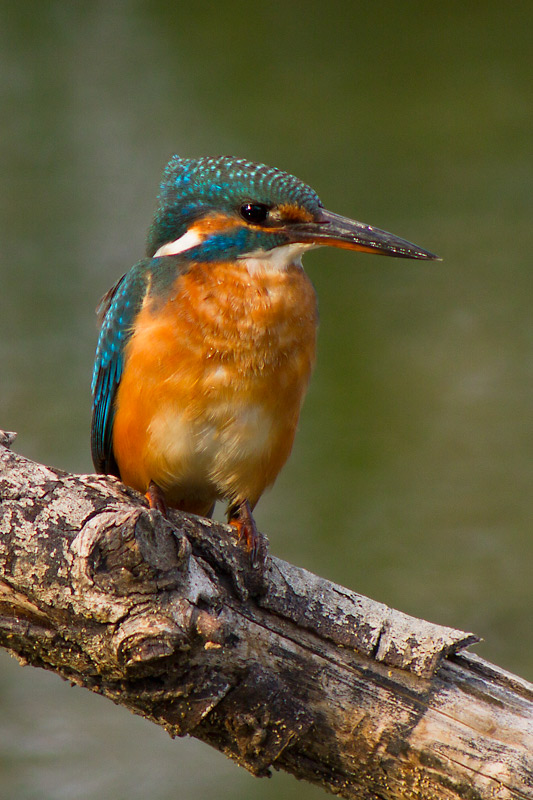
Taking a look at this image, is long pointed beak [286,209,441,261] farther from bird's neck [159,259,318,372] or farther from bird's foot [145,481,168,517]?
bird's foot [145,481,168,517]

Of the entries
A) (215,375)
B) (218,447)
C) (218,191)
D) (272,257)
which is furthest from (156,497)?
(218,191)

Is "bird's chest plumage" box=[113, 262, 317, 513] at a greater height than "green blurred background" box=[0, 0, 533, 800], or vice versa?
"green blurred background" box=[0, 0, 533, 800]

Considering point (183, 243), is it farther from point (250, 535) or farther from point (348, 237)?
point (250, 535)

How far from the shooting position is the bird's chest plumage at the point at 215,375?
243 centimetres

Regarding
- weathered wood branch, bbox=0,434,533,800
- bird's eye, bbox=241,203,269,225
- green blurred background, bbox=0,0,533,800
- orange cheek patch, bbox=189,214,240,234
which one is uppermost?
green blurred background, bbox=0,0,533,800

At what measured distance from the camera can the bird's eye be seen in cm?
248

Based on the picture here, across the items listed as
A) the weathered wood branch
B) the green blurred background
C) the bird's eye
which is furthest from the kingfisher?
the green blurred background

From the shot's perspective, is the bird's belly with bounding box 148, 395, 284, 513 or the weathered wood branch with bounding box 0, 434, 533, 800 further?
the bird's belly with bounding box 148, 395, 284, 513

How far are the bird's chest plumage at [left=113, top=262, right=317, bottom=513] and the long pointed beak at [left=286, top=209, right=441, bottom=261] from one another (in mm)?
130

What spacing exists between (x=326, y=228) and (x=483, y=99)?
92.6 inches

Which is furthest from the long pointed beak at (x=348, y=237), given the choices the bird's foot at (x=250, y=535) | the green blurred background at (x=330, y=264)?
the green blurred background at (x=330, y=264)

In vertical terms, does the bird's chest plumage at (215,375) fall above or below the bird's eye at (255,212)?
below

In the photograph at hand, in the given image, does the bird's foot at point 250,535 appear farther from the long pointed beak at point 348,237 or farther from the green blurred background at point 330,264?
the green blurred background at point 330,264

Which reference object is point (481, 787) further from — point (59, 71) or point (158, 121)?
point (59, 71)
